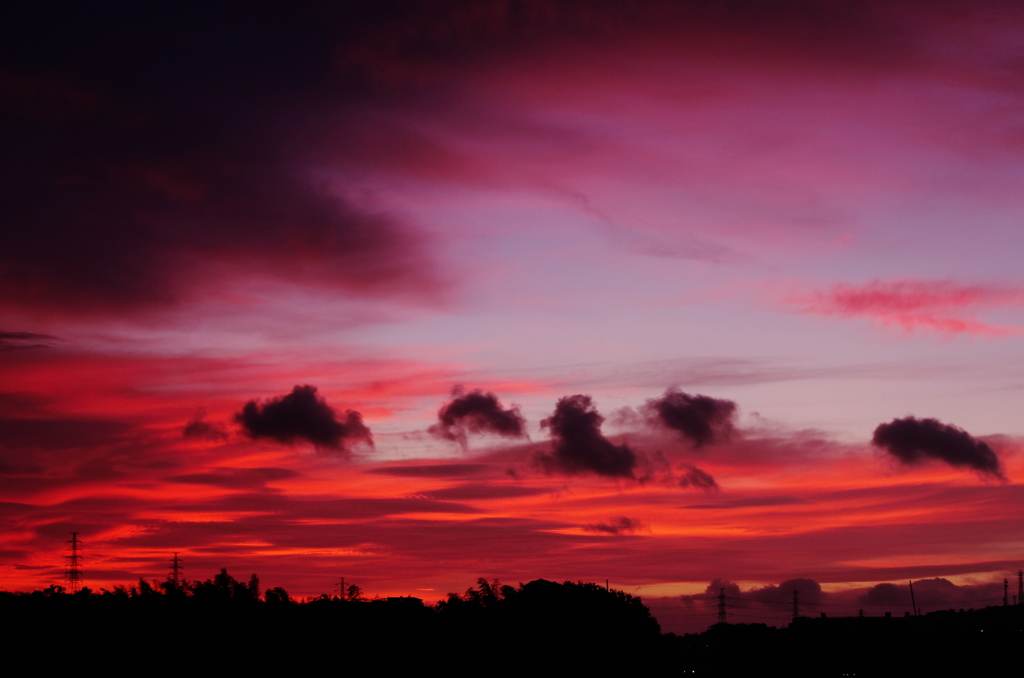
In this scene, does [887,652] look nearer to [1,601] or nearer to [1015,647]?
[1015,647]

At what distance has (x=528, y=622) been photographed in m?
91.1

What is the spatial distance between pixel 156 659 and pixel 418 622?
22590 millimetres

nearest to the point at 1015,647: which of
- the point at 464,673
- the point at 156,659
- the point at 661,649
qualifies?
the point at 661,649

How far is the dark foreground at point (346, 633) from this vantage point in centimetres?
5688

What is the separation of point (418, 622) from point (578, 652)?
23072 millimetres

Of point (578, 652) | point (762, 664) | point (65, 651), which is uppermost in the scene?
point (65, 651)

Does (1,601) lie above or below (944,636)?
above

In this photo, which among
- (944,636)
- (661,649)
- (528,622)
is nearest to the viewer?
(528,622)

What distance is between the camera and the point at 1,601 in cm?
5838

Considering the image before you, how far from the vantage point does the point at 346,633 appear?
67625 mm

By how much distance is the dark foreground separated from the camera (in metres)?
56.9

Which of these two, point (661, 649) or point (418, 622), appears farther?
point (661, 649)

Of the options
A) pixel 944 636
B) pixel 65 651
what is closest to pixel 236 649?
pixel 65 651

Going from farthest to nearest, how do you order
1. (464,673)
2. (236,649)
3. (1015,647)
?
(1015,647) < (464,673) < (236,649)
